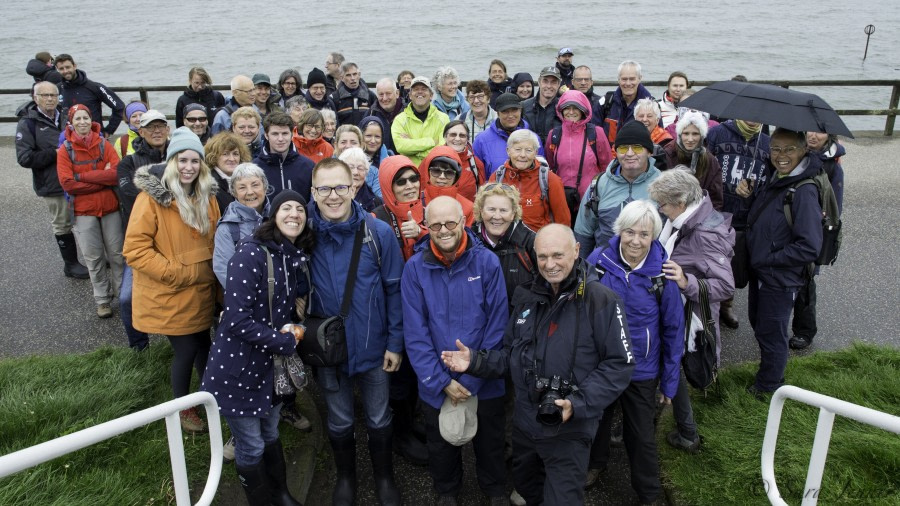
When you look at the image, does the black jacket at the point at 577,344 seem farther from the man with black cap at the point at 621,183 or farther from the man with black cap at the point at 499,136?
the man with black cap at the point at 499,136

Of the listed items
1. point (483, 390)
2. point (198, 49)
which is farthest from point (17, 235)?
point (198, 49)

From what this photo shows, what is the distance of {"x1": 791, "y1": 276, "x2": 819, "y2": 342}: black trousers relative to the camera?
533cm

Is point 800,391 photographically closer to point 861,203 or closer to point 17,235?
point 861,203

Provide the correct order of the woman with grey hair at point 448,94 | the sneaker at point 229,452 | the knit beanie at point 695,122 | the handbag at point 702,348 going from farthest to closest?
1. the woman with grey hair at point 448,94
2. the knit beanie at point 695,122
3. the sneaker at point 229,452
4. the handbag at point 702,348

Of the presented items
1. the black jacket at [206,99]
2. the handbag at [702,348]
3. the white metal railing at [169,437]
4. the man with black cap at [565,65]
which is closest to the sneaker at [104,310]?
the black jacket at [206,99]

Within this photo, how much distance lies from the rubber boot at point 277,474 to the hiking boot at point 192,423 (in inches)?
31.1

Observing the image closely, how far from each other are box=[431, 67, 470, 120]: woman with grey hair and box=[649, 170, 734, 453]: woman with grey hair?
3.73 m

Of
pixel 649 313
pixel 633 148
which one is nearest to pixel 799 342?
pixel 633 148

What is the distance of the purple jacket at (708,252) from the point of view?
3959 mm

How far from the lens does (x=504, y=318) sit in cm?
370

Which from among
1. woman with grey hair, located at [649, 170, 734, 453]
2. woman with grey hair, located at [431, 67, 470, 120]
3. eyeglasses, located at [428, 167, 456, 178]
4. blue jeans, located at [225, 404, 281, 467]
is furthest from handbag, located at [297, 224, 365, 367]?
woman with grey hair, located at [431, 67, 470, 120]

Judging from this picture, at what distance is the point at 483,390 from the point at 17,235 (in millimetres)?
6692

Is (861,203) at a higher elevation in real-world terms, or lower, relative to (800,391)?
lower

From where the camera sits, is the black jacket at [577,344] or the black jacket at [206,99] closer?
the black jacket at [577,344]
